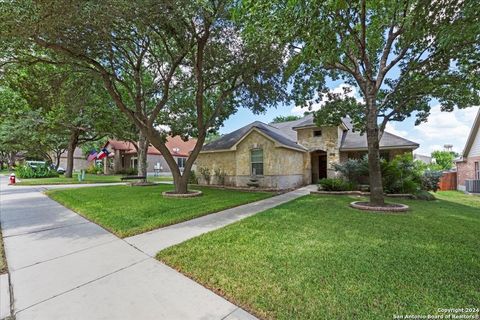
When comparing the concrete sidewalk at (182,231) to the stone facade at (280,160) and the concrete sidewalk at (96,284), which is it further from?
the stone facade at (280,160)

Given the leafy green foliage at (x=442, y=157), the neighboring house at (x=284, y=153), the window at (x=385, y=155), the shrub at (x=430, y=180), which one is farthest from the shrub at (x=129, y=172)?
the leafy green foliage at (x=442, y=157)

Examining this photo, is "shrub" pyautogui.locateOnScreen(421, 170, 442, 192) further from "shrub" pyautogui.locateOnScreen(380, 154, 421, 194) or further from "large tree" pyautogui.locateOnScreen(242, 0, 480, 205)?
"large tree" pyautogui.locateOnScreen(242, 0, 480, 205)

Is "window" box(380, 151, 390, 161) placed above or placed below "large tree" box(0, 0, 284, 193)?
below

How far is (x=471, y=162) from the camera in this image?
53.3ft

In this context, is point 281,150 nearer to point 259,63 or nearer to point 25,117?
point 259,63

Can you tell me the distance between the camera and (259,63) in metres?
10.8

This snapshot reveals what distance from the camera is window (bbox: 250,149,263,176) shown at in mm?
14750

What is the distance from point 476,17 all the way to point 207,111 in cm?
1364

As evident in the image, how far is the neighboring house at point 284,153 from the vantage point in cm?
1441

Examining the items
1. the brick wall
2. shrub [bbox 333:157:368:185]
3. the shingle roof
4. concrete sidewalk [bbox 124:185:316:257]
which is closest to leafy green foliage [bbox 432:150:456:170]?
the brick wall

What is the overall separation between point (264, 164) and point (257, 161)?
0.60 m

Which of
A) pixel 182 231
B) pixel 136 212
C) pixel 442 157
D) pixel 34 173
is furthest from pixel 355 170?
pixel 442 157

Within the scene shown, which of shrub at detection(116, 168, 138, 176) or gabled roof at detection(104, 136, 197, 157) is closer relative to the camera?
shrub at detection(116, 168, 138, 176)

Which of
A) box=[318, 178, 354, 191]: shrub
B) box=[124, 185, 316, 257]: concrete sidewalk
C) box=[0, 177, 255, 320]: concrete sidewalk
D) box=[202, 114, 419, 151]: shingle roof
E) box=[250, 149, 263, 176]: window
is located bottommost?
box=[0, 177, 255, 320]: concrete sidewalk
